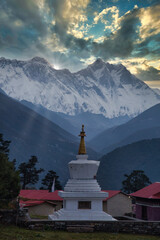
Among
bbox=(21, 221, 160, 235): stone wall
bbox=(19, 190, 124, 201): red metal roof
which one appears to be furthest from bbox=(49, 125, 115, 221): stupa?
bbox=(19, 190, 124, 201): red metal roof

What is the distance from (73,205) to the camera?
2758cm

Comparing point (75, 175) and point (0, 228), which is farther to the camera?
point (75, 175)

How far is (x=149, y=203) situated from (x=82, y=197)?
11350mm

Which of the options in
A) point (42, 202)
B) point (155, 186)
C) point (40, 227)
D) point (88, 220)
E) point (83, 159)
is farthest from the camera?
point (42, 202)

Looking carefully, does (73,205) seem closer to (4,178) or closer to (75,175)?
(75,175)

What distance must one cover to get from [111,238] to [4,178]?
33.0 feet

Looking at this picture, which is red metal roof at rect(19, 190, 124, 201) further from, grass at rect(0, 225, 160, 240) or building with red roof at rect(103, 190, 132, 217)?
grass at rect(0, 225, 160, 240)

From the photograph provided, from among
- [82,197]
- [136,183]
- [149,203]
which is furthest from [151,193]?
[136,183]

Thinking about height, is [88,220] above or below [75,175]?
below

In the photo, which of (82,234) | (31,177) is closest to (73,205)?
(82,234)

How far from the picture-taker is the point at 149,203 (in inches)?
1382

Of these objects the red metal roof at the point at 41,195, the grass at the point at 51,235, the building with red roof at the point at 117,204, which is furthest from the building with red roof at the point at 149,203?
the red metal roof at the point at 41,195

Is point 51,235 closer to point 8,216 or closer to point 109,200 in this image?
point 8,216

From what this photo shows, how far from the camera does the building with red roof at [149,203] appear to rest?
34.0 m
